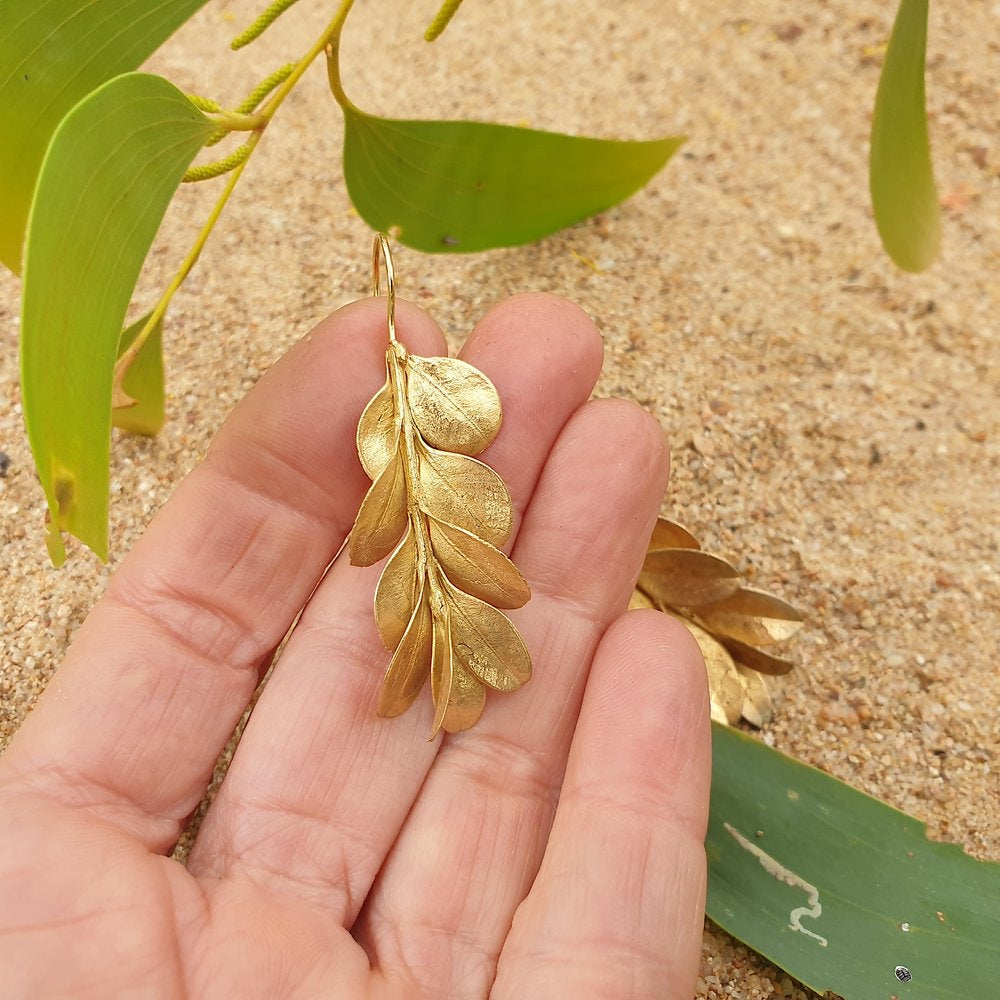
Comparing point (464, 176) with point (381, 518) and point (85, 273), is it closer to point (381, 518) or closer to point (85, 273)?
point (381, 518)

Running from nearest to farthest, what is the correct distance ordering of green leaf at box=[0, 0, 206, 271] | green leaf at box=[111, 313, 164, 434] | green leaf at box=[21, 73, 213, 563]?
green leaf at box=[21, 73, 213, 563]
green leaf at box=[0, 0, 206, 271]
green leaf at box=[111, 313, 164, 434]

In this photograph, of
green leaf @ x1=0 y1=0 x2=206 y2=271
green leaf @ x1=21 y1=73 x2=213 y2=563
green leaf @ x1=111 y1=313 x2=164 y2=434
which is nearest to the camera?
green leaf @ x1=21 y1=73 x2=213 y2=563

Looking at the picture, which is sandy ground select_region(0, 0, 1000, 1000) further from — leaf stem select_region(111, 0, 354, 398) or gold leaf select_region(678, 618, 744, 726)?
leaf stem select_region(111, 0, 354, 398)

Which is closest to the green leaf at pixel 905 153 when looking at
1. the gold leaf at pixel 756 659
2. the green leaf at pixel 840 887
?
the gold leaf at pixel 756 659

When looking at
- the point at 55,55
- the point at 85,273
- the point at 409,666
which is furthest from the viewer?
the point at 409,666

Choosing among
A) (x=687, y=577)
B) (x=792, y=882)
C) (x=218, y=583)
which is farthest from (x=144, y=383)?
(x=792, y=882)

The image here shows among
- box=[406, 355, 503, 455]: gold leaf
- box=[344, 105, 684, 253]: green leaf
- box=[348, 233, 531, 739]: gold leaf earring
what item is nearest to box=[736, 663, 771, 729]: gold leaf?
box=[348, 233, 531, 739]: gold leaf earring

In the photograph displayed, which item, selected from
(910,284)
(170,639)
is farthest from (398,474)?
(910,284)

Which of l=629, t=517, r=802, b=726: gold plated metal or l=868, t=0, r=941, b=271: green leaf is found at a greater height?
l=868, t=0, r=941, b=271: green leaf

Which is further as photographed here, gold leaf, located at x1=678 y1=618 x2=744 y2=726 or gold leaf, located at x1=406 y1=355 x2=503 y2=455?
gold leaf, located at x1=678 y1=618 x2=744 y2=726
